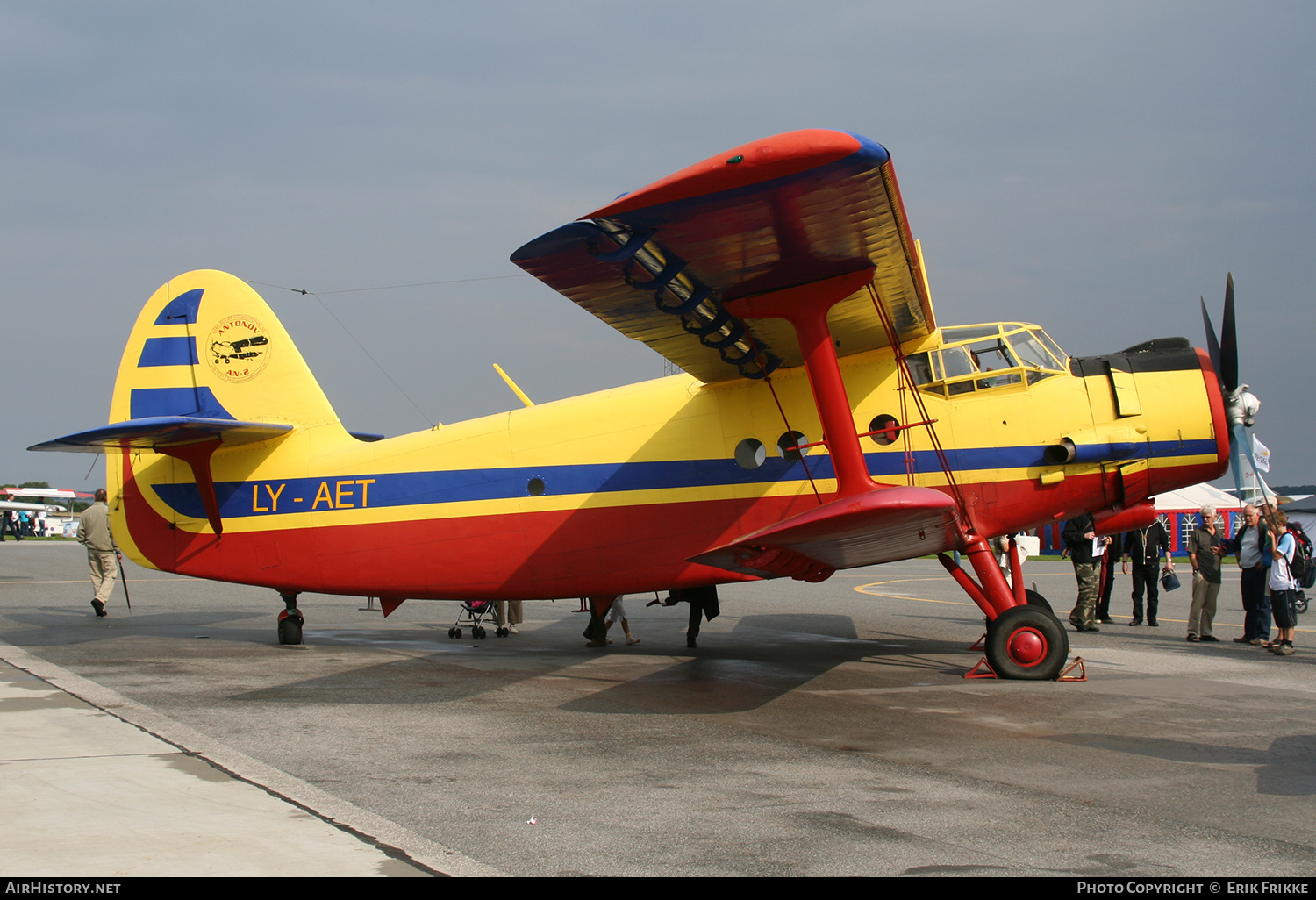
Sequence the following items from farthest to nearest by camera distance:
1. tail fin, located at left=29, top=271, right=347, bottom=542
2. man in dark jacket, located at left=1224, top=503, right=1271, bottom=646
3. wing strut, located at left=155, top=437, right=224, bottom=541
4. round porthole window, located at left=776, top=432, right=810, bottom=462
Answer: man in dark jacket, located at left=1224, top=503, right=1271, bottom=646
tail fin, located at left=29, top=271, right=347, bottom=542
wing strut, located at left=155, top=437, right=224, bottom=541
round porthole window, located at left=776, top=432, right=810, bottom=462

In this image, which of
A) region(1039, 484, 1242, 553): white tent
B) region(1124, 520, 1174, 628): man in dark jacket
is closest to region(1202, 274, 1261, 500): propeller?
region(1124, 520, 1174, 628): man in dark jacket

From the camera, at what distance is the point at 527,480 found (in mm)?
10562

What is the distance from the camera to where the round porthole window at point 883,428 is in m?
9.60

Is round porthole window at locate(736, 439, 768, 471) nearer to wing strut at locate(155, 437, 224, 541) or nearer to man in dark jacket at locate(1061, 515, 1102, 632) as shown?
wing strut at locate(155, 437, 224, 541)

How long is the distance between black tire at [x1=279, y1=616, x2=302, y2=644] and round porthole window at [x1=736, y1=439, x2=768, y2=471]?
6.21 metres

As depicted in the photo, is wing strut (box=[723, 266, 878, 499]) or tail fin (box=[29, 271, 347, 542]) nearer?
wing strut (box=[723, 266, 878, 499])

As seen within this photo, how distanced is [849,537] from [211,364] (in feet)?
28.1

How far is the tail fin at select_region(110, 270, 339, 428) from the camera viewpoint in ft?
38.6

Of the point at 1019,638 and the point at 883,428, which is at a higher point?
the point at 883,428

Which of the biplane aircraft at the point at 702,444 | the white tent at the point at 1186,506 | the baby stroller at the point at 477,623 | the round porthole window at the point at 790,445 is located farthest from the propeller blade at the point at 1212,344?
the white tent at the point at 1186,506

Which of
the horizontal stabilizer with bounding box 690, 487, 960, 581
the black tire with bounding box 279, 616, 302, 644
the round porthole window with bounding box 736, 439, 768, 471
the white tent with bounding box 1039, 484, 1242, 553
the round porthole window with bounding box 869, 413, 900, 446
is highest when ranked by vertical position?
the round porthole window with bounding box 869, 413, 900, 446

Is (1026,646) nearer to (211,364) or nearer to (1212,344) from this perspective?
(1212,344)

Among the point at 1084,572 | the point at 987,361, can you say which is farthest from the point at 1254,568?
the point at 987,361

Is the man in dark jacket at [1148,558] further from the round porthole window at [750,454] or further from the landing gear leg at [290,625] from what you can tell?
the landing gear leg at [290,625]
